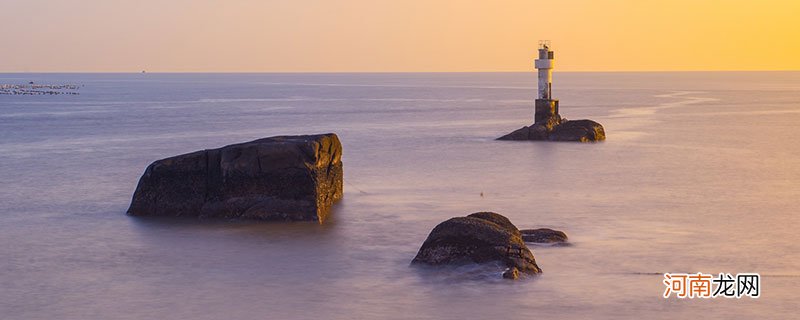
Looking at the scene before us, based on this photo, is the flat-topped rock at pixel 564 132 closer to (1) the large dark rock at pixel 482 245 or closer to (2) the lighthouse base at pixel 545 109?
(2) the lighthouse base at pixel 545 109

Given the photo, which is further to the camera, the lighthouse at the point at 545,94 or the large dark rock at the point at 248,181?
the lighthouse at the point at 545,94

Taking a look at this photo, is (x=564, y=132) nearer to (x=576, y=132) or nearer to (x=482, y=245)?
(x=576, y=132)

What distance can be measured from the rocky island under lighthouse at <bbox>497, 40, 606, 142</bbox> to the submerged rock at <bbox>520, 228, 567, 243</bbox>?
28.7 meters

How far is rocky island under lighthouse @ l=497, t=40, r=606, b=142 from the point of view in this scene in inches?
1918

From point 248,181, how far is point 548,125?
97.5 ft

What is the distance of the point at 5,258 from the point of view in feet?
63.5

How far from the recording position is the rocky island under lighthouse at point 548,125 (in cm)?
4872

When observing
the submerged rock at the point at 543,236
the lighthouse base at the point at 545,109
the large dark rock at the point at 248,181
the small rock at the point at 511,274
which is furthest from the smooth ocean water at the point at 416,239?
the lighthouse base at the point at 545,109

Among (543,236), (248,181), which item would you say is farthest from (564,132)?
(543,236)

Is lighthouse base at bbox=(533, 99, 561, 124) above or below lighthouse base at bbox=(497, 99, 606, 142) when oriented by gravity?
above

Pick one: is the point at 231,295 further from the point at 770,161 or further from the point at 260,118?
the point at 260,118

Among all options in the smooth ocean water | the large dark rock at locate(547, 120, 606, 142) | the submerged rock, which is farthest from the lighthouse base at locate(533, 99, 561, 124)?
the submerged rock

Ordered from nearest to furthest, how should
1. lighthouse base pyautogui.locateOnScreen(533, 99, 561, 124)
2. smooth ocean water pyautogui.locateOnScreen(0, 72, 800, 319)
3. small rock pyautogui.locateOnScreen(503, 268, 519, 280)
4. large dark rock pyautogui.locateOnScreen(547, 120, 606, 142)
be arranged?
1. smooth ocean water pyautogui.locateOnScreen(0, 72, 800, 319)
2. small rock pyautogui.locateOnScreen(503, 268, 519, 280)
3. large dark rock pyautogui.locateOnScreen(547, 120, 606, 142)
4. lighthouse base pyautogui.locateOnScreen(533, 99, 561, 124)

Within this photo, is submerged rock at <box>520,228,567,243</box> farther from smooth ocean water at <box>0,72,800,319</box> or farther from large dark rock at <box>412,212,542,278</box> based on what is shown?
large dark rock at <box>412,212,542,278</box>
